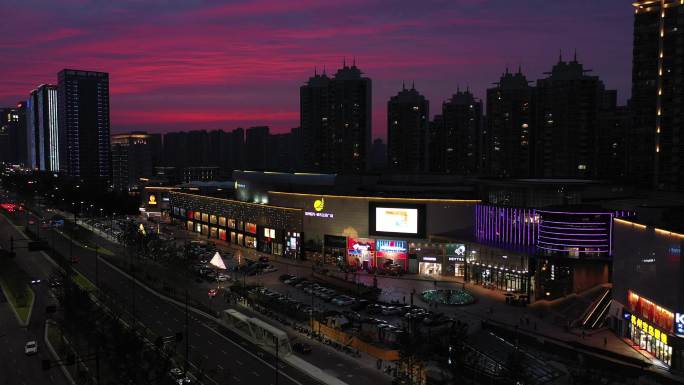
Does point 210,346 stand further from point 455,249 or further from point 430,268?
point 455,249

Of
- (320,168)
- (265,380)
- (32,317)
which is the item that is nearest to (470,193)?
(265,380)

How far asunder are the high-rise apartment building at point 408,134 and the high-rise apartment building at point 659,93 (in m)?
59.7

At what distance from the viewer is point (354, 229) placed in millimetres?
60906

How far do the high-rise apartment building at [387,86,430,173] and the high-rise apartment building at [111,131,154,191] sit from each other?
75.4 m

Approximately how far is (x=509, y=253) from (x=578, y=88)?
6011 centimetres

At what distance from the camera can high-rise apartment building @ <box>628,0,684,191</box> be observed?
63.3 metres

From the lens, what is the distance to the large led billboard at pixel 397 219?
189 ft

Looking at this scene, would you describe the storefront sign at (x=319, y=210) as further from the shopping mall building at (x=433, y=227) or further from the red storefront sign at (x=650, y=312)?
the red storefront sign at (x=650, y=312)

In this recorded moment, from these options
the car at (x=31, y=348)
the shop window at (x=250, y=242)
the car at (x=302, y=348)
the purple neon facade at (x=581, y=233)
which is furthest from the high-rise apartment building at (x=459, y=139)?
the car at (x=31, y=348)

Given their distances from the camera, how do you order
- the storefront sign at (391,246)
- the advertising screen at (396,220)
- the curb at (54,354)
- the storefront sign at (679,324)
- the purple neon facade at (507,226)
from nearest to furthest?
the storefront sign at (679,324), the curb at (54,354), the purple neon facade at (507,226), the advertising screen at (396,220), the storefront sign at (391,246)

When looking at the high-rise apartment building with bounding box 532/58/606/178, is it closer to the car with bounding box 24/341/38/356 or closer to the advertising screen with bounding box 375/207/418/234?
the advertising screen with bounding box 375/207/418/234

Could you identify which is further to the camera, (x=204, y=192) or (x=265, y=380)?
(x=204, y=192)

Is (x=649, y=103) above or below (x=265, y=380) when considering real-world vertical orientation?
above

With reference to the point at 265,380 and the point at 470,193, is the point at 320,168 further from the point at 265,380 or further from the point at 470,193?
the point at 265,380
